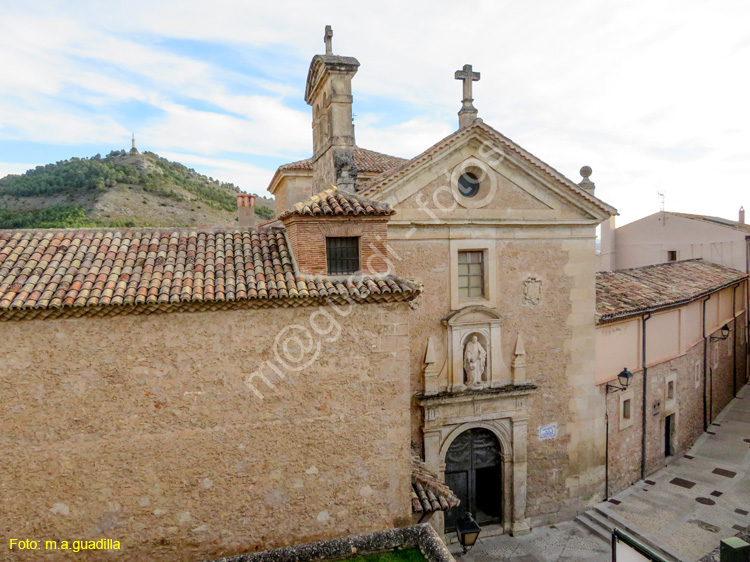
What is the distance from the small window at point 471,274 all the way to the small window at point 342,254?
13.2 ft

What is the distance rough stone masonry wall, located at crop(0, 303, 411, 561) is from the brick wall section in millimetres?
896

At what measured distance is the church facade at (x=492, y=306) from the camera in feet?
40.0

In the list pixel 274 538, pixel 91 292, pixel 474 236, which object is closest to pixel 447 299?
pixel 474 236

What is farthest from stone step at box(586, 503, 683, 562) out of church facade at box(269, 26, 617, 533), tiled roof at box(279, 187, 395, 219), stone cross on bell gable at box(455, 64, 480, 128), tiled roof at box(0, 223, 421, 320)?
stone cross on bell gable at box(455, 64, 480, 128)

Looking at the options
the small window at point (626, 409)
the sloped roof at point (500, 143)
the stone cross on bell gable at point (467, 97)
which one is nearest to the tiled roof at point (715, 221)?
the small window at point (626, 409)

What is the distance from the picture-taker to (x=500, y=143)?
41.8 ft

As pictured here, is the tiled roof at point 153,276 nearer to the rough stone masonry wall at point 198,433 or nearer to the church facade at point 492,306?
the rough stone masonry wall at point 198,433

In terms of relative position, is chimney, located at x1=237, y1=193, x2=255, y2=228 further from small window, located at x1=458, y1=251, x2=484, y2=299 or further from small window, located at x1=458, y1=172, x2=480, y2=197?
small window, located at x1=458, y1=251, x2=484, y2=299

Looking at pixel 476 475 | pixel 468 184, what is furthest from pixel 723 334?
pixel 468 184

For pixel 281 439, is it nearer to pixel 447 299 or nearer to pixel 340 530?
pixel 340 530

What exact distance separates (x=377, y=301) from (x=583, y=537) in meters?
9.11

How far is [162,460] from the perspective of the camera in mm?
8102

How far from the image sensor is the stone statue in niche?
12648 mm

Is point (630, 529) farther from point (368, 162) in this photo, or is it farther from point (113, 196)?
point (113, 196)
